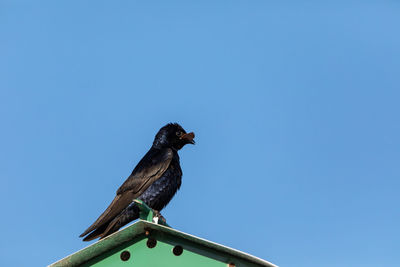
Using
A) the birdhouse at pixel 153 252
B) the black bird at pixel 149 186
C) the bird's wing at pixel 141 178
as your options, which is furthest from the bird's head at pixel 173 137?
the birdhouse at pixel 153 252

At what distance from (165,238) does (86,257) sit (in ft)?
1.47

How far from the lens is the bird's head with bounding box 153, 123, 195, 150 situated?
6.74m

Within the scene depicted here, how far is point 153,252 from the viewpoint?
3.47m

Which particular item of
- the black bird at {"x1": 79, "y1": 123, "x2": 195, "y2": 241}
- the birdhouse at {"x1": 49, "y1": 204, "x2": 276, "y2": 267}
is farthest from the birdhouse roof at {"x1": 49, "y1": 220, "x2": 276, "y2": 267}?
the black bird at {"x1": 79, "y1": 123, "x2": 195, "y2": 241}

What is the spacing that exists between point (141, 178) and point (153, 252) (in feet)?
8.57

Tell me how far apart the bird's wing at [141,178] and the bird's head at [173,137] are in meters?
0.26

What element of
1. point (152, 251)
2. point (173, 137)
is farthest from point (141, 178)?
point (152, 251)

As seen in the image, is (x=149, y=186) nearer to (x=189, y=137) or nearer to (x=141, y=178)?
(x=141, y=178)

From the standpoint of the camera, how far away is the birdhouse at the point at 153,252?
3426 millimetres

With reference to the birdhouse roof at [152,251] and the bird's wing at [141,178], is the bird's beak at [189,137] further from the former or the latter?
the birdhouse roof at [152,251]

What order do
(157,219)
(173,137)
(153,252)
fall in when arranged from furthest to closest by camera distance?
(173,137) < (157,219) < (153,252)

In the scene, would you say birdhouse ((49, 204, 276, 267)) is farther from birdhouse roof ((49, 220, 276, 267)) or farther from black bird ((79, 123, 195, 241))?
black bird ((79, 123, 195, 241))

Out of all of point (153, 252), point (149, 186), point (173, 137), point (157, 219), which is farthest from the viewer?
point (173, 137)

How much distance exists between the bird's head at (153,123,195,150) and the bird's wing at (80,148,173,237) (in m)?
0.26
